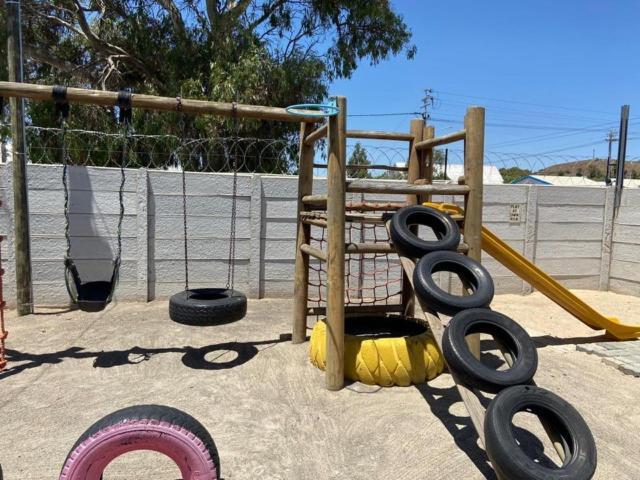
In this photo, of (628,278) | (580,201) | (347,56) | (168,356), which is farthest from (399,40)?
(168,356)

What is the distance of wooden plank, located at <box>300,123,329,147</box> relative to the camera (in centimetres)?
399

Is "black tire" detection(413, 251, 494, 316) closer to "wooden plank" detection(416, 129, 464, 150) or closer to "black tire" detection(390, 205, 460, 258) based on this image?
"black tire" detection(390, 205, 460, 258)

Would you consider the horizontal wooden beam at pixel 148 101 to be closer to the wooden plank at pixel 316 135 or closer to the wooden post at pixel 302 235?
the wooden plank at pixel 316 135

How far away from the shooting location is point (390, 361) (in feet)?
12.5

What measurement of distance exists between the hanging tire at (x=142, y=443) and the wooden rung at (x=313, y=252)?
202 centimetres

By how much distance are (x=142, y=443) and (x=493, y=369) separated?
6.67 ft

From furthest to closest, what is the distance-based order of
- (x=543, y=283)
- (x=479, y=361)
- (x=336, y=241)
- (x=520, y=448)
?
(x=543, y=283), (x=336, y=241), (x=479, y=361), (x=520, y=448)

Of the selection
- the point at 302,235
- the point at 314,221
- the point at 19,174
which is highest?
the point at 19,174

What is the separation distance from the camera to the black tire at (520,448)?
6.93 ft

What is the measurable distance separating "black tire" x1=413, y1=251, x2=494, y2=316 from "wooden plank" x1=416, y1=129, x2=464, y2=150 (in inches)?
47.5

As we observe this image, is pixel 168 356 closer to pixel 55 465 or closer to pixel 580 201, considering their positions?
pixel 55 465

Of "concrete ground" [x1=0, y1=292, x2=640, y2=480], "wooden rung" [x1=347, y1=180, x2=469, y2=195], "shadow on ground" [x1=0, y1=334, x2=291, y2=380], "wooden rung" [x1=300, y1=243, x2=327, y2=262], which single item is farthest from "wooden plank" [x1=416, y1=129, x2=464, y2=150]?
"shadow on ground" [x1=0, y1=334, x2=291, y2=380]

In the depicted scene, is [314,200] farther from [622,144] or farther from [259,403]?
[622,144]

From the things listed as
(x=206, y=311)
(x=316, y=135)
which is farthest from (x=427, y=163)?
(x=206, y=311)
